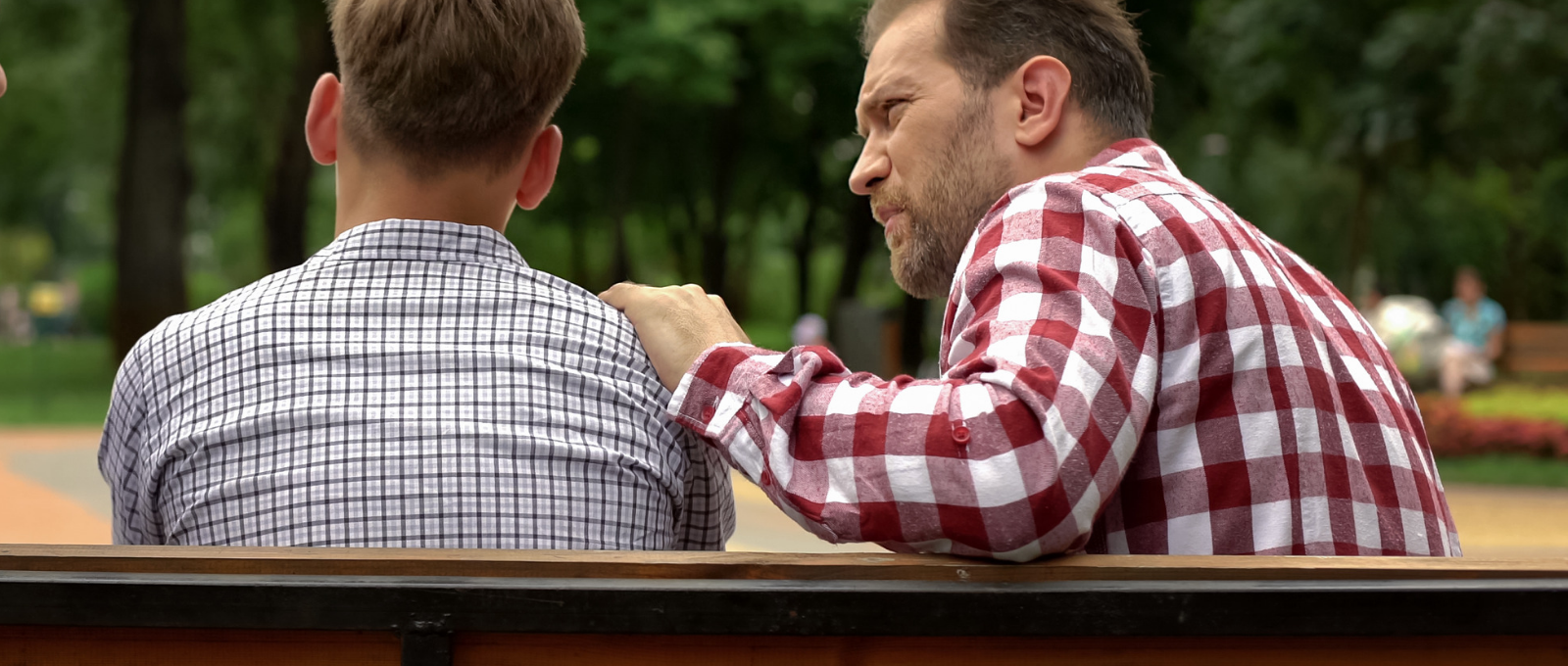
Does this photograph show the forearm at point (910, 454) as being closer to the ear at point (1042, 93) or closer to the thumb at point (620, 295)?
the thumb at point (620, 295)

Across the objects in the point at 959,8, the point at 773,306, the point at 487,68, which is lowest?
the point at 773,306

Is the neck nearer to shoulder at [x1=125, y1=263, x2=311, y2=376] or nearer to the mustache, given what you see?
shoulder at [x1=125, y1=263, x2=311, y2=376]

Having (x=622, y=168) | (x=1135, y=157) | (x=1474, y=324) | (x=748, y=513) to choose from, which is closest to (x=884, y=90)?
(x=1135, y=157)

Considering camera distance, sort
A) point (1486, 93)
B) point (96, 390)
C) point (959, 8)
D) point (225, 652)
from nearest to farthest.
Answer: point (225, 652) → point (959, 8) → point (1486, 93) → point (96, 390)

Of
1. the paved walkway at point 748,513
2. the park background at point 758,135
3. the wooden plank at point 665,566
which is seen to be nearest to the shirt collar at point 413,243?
the wooden plank at point 665,566

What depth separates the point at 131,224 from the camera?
730 inches

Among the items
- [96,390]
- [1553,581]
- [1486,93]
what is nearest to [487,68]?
[1553,581]

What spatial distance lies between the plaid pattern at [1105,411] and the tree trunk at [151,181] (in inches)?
713

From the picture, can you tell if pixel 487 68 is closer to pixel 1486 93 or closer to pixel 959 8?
pixel 959 8

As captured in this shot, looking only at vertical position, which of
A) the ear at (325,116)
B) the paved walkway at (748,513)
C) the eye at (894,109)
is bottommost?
the paved walkway at (748,513)

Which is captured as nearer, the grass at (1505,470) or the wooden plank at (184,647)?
the wooden plank at (184,647)

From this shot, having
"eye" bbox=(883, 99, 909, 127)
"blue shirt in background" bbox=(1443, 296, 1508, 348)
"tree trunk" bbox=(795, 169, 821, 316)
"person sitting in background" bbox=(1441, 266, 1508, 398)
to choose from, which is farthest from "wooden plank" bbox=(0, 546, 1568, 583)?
"tree trunk" bbox=(795, 169, 821, 316)

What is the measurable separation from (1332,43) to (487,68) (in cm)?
1768

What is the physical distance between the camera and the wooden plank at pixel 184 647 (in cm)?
142
